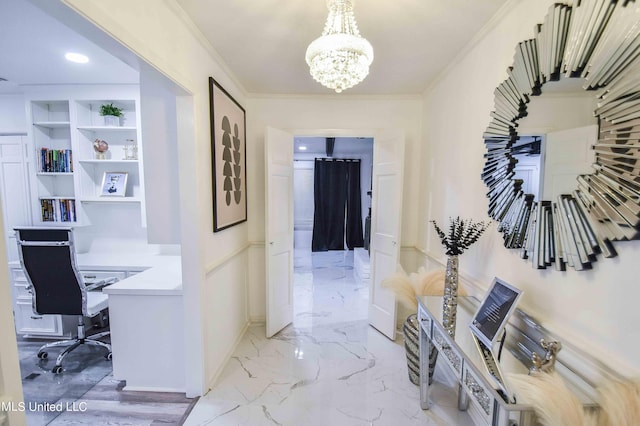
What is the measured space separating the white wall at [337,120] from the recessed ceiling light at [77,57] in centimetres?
132

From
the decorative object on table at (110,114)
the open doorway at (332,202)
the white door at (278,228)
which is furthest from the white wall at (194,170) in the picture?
the open doorway at (332,202)

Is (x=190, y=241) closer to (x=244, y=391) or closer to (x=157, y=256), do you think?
(x=244, y=391)

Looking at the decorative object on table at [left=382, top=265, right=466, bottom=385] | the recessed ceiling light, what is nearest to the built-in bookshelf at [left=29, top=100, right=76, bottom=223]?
the recessed ceiling light

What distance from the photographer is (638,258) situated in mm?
809

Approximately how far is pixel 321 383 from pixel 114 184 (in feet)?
9.15

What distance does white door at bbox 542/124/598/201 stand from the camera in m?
0.95

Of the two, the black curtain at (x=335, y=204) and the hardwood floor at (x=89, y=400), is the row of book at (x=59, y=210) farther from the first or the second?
the black curtain at (x=335, y=204)

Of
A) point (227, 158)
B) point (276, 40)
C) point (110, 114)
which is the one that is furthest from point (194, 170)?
point (110, 114)

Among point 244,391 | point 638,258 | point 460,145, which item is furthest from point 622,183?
point 244,391

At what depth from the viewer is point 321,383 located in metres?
2.03

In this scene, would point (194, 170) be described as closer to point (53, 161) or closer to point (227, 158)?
point (227, 158)

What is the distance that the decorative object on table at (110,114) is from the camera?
2.68m

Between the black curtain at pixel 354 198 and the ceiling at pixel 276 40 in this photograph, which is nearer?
the ceiling at pixel 276 40

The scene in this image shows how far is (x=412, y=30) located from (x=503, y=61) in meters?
0.56
